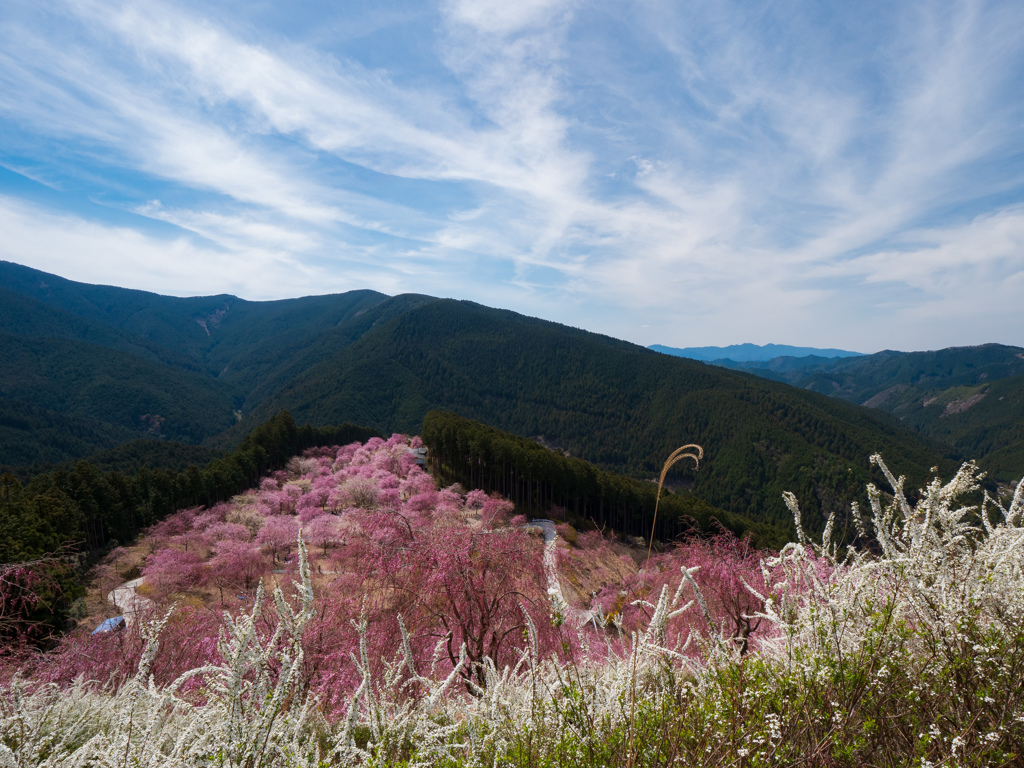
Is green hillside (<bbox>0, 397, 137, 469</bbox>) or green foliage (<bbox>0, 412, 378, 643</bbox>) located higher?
green foliage (<bbox>0, 412, 378, 643</bbox>)

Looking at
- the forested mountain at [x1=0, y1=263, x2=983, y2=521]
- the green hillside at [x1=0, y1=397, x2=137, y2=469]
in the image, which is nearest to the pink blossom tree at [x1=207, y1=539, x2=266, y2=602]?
the forested mountain at [x1=0, y1=263, x2=983, y2=521]

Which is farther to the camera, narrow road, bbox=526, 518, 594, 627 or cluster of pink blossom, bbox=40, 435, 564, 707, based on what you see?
cluster of pink blossom, bbox=40, 435, 564, 707

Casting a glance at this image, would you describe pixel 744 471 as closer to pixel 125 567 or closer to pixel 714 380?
pixel 714 380

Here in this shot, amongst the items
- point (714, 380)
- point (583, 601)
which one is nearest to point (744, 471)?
point (714, 380)

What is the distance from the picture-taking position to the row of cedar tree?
30.5 metres

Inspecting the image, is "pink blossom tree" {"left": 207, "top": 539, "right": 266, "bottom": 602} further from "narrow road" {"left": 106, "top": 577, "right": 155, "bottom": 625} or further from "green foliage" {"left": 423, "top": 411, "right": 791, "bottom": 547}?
"green foliage" {"left": 423, "top": 411, "right": 791, "bottom": 547}

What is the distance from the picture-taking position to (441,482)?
44.7 m

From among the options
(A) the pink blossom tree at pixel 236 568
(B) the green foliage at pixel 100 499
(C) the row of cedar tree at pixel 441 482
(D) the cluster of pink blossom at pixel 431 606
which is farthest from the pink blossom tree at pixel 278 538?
(C) the row of cedar tree at pixel 441 482

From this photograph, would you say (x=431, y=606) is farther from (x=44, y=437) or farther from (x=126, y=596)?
(x=44, y=437)

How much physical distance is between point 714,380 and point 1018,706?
17016 cm

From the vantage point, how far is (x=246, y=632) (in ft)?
8.16

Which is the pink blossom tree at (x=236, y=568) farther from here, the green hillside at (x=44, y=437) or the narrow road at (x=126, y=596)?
the green hillside at (x=44, y=437)

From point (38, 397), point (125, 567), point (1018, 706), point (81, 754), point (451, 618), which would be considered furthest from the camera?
point (38, 397)

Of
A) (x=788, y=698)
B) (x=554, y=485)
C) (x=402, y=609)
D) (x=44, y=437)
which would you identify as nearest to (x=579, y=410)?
(x=554, y=485)
